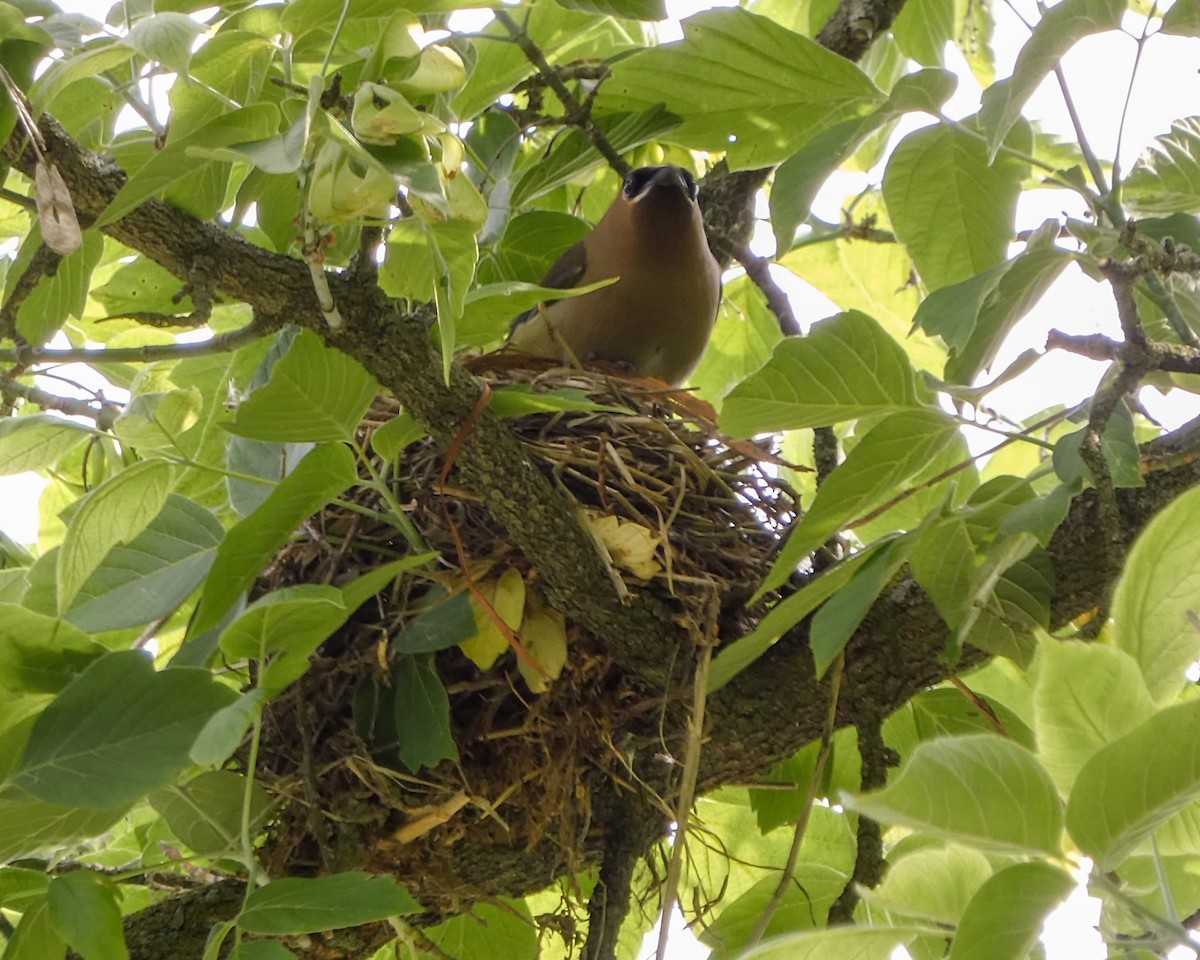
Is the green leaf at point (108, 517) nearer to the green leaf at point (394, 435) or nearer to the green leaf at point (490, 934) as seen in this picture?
the green leaf at point (394, 435)

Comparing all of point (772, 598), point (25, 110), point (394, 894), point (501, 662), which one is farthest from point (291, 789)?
point (25, 110)

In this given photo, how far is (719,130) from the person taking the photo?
2.12 m

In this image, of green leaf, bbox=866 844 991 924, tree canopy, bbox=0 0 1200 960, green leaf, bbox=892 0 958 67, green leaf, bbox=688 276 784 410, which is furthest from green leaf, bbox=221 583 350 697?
green leaf, bbox=892 0 958 67

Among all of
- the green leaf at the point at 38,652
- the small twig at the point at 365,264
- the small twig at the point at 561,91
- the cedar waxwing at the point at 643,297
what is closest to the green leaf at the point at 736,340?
the cedar waxwing at the point at 643,297

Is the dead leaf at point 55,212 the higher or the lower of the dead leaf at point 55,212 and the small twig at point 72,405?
the higher

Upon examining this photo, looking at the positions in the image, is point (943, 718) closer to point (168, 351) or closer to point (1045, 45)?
point (1045, 45)

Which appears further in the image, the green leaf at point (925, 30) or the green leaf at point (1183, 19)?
the green leaf at point (925, 30)

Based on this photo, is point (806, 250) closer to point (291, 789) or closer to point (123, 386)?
point (123, 386)

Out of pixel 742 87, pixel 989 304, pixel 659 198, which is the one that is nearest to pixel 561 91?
pixel 742 87

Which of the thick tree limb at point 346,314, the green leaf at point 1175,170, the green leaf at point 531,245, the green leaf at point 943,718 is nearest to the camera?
the thick tree limb at point 346,314

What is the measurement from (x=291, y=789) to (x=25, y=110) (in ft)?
3.44

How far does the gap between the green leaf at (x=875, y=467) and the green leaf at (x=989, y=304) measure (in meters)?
0.10

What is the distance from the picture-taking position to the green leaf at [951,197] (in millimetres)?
2072

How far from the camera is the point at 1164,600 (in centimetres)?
92
